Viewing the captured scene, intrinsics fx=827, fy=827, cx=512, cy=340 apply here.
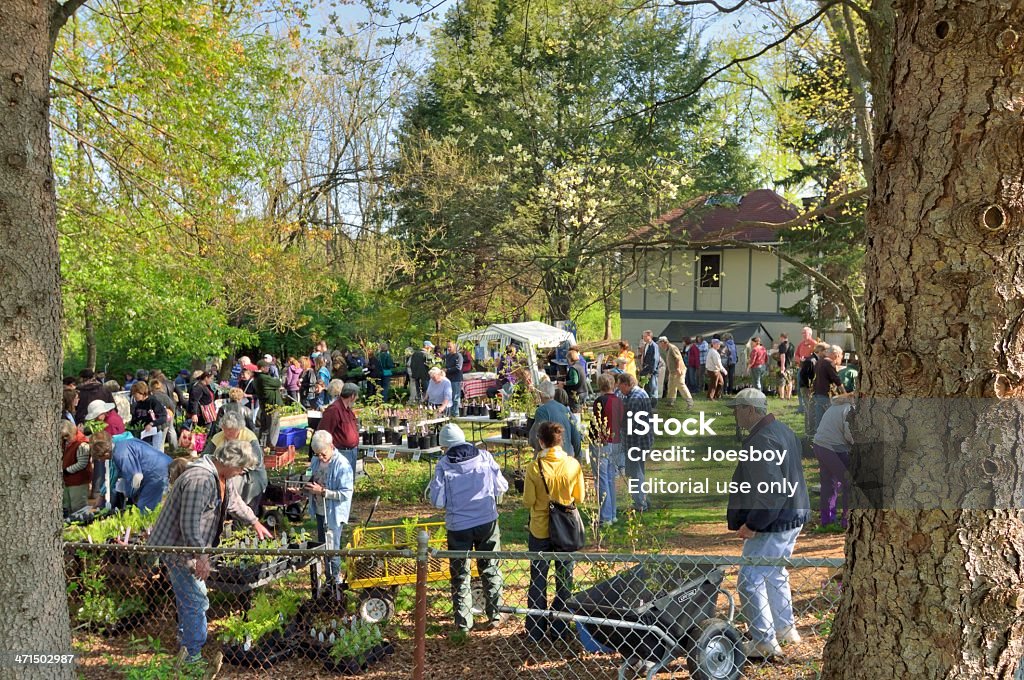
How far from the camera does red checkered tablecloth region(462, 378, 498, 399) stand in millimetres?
19250

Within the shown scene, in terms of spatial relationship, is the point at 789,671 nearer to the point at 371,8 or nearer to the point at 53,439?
the point at 53,439

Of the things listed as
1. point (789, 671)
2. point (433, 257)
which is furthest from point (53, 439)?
point (433, 257)

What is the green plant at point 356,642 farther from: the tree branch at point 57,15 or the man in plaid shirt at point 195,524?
the tree branch at point 57,15

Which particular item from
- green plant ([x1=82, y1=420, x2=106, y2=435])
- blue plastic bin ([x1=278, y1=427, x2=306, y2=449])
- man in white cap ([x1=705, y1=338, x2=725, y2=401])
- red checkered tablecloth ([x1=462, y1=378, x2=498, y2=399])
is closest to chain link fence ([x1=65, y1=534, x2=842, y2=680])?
green plant ([x1=82, y1=420, x2=106, y2=435])

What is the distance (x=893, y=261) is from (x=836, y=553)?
6703mm

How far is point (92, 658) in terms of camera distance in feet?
19.9

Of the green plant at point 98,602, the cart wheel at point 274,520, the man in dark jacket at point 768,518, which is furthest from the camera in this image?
the cart wheel at point 274,520

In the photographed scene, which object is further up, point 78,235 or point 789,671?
point 78,235

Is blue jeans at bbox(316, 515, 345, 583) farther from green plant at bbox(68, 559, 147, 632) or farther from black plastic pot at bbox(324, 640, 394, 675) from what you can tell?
green plant at bbox(68, 559, 147, 632)

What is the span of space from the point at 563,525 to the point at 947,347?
4.27m

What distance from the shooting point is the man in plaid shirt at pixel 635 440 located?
9.62 metres

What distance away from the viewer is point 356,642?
5.77 meters

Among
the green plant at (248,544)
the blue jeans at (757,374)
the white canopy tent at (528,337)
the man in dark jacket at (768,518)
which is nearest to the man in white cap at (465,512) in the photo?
the green plant at (248,544)

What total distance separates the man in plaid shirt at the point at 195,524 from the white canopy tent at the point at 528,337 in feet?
41.7
